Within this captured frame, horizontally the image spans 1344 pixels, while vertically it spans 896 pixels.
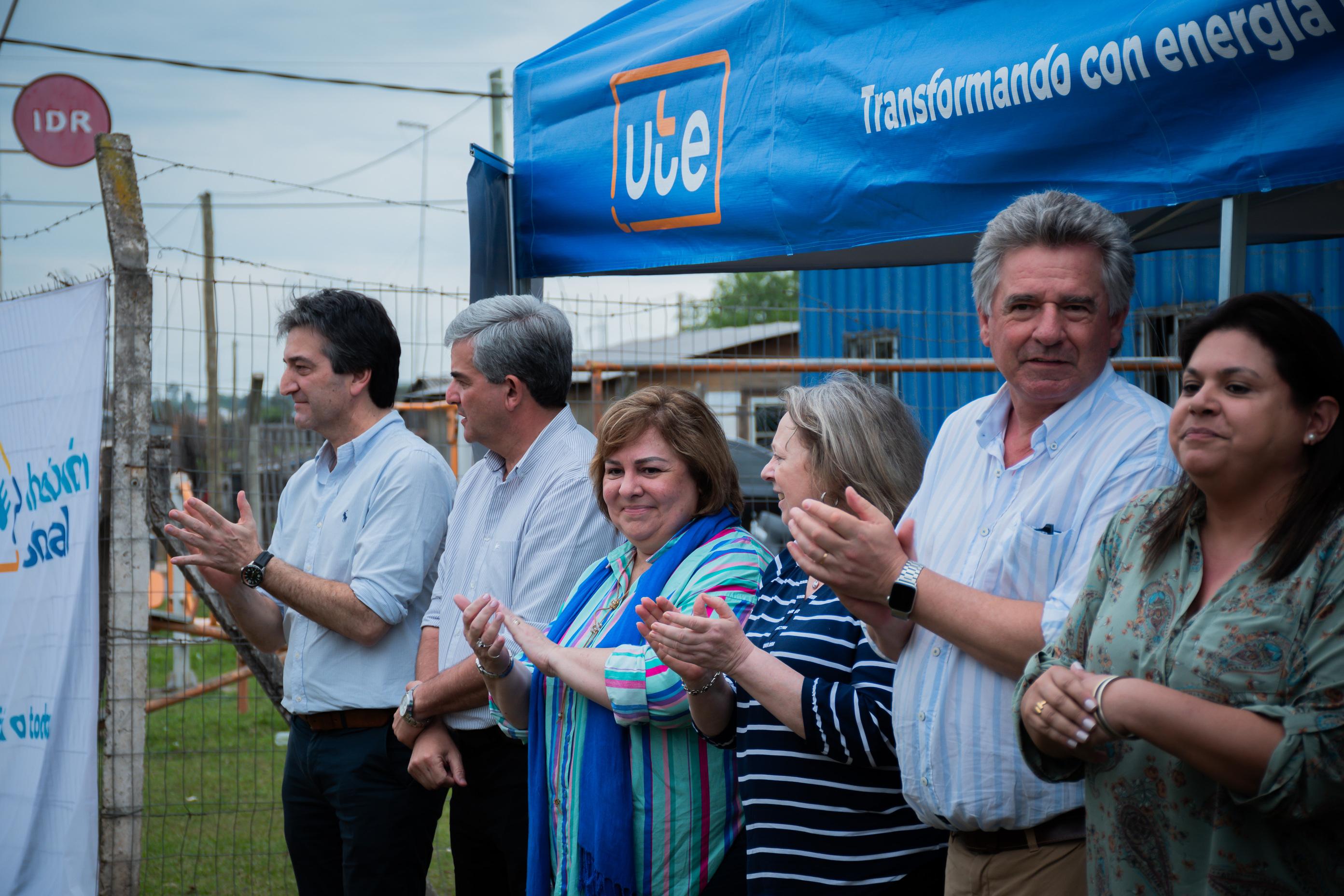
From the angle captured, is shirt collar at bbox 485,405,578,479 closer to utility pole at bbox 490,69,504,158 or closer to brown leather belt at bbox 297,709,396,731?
brown leather belt at bbox 297,709,396,731

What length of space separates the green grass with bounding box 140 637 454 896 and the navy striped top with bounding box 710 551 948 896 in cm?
304

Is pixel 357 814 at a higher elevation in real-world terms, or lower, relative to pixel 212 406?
lower

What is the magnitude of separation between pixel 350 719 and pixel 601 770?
1.05 meters

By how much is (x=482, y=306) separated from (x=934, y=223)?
52.1 inches

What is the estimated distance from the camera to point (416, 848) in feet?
10.5

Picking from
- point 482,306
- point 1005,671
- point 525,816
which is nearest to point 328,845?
point 525,816

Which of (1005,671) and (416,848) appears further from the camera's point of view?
(416,848)

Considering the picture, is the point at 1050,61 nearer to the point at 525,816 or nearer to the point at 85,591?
the point at 525,816

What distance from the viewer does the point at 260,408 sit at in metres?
5.84

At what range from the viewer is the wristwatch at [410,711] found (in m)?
3.05

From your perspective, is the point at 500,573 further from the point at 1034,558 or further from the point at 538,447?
the point at 1034,558

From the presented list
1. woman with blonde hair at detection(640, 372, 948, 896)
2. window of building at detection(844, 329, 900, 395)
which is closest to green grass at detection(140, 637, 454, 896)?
woman with blonde hair at detection(640, 372, 948, 896)

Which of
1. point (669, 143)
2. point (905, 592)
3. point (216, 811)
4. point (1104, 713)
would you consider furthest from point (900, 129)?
point (216, 811)

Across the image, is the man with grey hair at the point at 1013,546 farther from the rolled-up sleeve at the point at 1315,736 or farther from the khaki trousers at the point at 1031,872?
the rolled-up sleeve at the point at 1315,736
